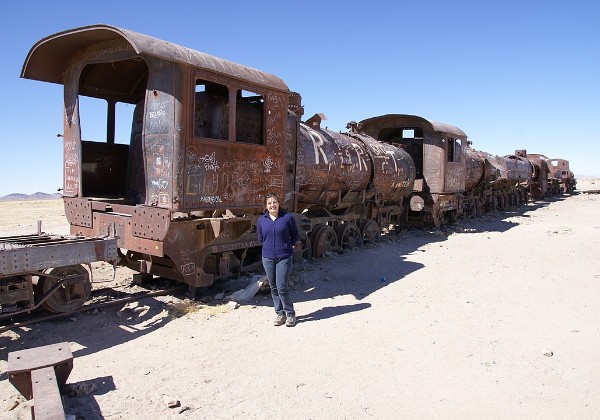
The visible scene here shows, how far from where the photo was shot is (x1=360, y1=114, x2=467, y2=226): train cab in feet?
48.8

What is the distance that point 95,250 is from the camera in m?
5.71

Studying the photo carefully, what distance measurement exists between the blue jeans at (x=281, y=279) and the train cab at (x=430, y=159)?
31.6 ft

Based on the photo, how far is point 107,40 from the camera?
267 inches

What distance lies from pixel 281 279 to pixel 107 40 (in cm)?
433

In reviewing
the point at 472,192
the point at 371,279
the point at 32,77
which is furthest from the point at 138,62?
the point at 472,192

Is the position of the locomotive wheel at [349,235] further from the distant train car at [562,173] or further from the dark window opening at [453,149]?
the distant train car at [562,173]

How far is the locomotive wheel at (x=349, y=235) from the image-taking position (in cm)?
1127

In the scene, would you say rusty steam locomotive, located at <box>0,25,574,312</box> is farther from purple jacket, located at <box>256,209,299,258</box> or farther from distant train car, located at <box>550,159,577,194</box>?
distant train car, located at <box>550,159,577,194</box>

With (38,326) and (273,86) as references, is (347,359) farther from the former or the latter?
(273,86)

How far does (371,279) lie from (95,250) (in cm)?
484

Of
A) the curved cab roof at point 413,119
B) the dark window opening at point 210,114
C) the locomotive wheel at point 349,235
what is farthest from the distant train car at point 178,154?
the curved cab roof at point 413,119

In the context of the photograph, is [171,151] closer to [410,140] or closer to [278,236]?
[278,236]

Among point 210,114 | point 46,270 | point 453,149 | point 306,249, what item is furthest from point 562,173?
point 46,270

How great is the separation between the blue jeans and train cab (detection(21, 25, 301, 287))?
Answer: 48.4 inches
